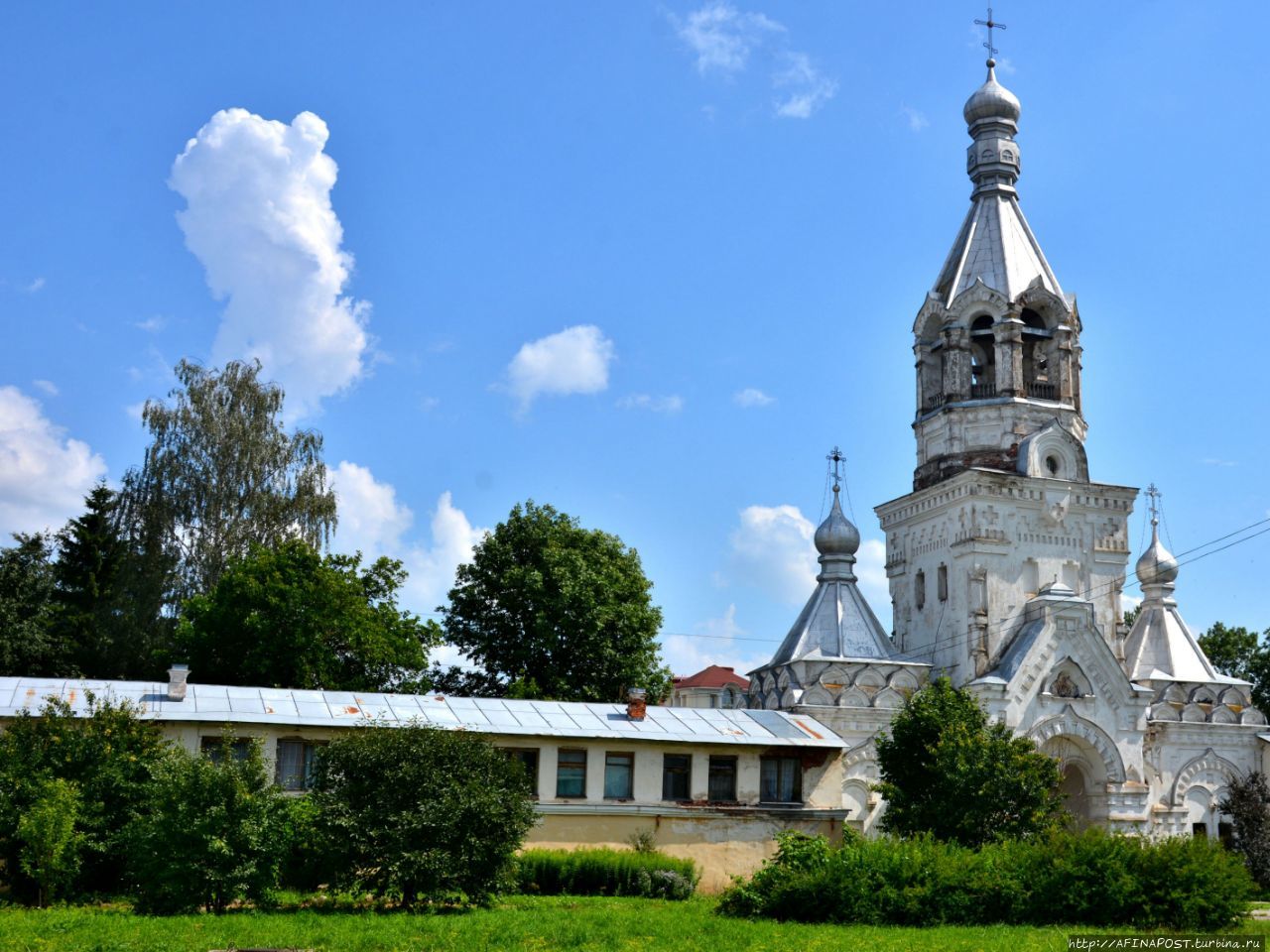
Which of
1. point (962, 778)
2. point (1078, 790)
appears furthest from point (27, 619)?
point (1078, 790)

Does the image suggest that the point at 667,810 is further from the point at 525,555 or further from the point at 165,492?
the point at 165,492

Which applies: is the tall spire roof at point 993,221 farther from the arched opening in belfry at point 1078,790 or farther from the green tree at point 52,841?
the green tree at point 52,841

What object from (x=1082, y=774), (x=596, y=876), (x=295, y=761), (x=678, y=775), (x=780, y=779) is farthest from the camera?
(x=1082, y=774)

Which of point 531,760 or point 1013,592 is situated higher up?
point 1013,592

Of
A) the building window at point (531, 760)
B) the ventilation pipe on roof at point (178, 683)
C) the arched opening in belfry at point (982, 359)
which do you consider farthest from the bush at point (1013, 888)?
the arched opening in belfry at point (982, 359)

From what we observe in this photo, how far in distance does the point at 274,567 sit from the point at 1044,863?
21.6 metres

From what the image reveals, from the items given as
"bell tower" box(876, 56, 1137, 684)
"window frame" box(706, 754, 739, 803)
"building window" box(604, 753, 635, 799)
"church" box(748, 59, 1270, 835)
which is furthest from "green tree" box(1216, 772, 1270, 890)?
"building window" box(604, 753, 635, 799)

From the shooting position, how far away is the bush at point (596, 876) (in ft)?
72.3

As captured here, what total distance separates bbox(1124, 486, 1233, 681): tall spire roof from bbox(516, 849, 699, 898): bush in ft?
70.3

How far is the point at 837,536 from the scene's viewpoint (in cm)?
3888

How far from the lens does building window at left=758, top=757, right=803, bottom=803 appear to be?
26.7m

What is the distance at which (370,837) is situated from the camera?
19.4m

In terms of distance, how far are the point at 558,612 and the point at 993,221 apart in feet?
60.0

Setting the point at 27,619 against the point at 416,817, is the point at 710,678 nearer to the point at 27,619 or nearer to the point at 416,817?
the point at 27,619
